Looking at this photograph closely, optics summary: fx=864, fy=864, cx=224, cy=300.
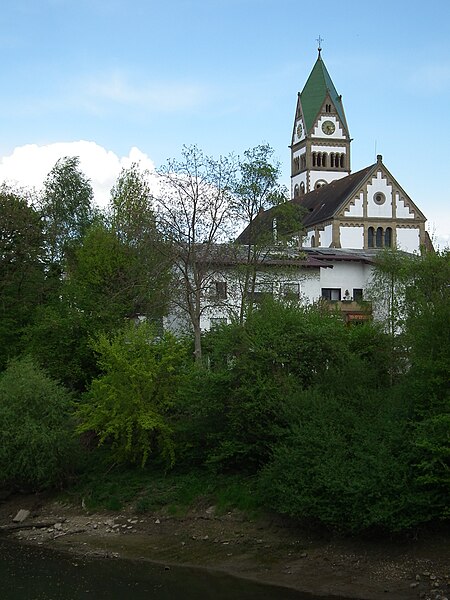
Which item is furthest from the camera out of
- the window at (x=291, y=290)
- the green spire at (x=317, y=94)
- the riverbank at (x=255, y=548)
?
the green spire at (x=317, y=94)

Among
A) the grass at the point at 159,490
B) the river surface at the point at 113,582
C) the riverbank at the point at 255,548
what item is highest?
the grass at the point at 159,490

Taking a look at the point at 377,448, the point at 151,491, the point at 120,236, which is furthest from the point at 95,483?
the point at 120,236

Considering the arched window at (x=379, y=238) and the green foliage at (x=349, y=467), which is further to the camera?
the arched window at (x=379, y=238)

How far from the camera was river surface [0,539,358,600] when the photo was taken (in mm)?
26344

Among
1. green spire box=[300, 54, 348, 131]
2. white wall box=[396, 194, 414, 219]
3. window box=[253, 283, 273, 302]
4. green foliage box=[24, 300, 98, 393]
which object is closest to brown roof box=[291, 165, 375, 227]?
white wall box=[396, 194, 414, 219]

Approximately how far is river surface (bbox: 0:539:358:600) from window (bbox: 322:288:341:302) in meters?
31.0

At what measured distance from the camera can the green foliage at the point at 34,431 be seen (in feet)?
119

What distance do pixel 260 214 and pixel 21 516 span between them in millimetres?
19433

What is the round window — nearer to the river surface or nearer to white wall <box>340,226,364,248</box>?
white wall <box>340,226,364,248</box>

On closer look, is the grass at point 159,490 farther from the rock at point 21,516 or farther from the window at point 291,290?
the window at point 291,290

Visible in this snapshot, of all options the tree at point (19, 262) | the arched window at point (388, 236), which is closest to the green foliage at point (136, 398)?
the tree at point (19, 262)

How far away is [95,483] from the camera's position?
123 feet

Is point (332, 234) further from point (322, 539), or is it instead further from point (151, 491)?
point (322, 539)

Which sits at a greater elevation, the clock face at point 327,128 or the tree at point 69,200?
the clock face at point 327,128
